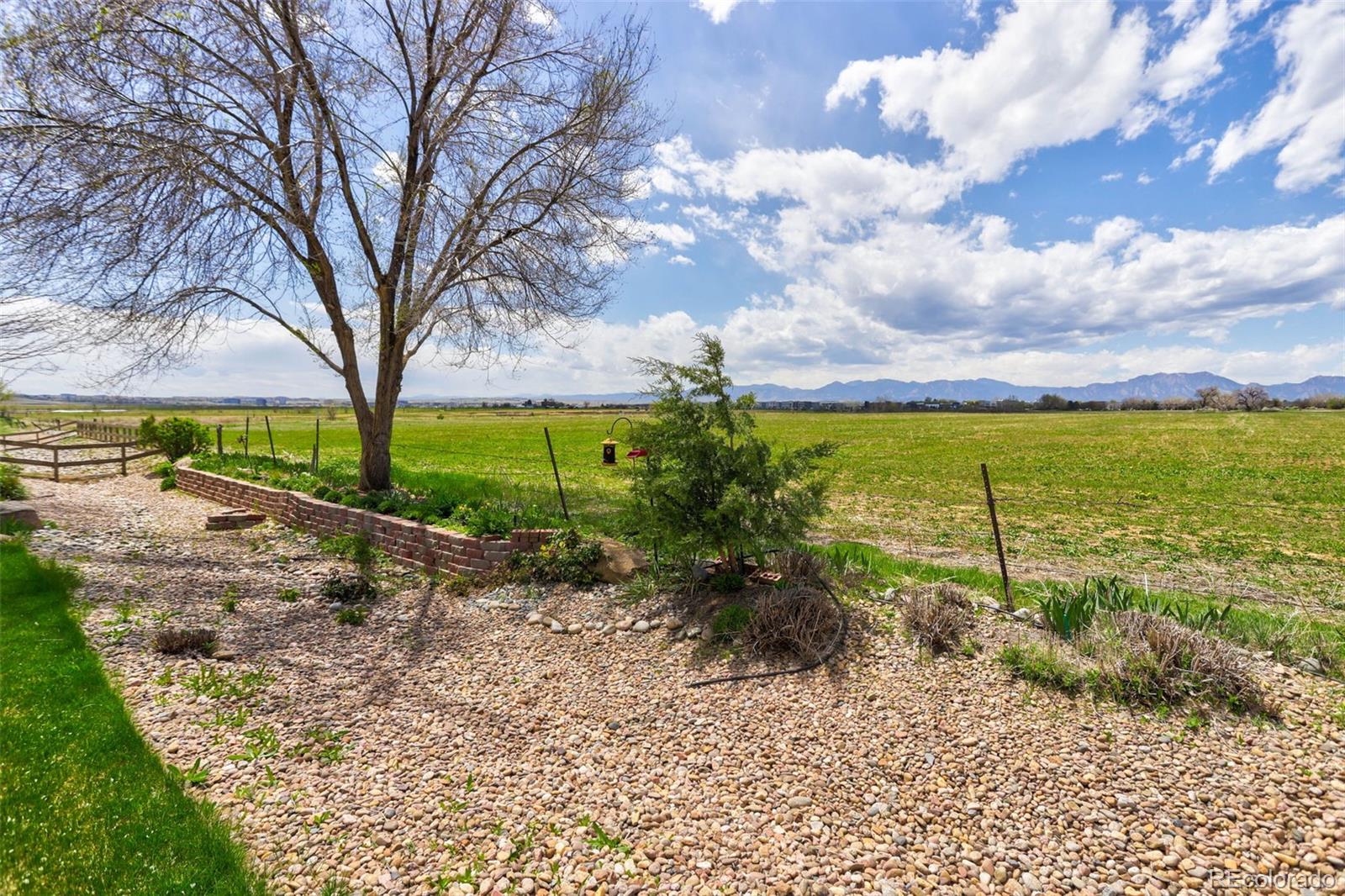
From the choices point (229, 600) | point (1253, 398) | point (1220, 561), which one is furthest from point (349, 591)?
point (1253, 398)

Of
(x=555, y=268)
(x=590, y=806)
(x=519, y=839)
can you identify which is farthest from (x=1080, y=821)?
(x=555, y=268)

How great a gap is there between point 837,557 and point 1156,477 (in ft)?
68.6

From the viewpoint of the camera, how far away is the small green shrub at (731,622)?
523 centimetres

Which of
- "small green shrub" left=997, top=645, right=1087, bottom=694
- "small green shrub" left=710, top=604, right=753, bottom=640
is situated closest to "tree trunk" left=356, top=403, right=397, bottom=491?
"small green shrub" left=710, top=604, right=753, bottom=640

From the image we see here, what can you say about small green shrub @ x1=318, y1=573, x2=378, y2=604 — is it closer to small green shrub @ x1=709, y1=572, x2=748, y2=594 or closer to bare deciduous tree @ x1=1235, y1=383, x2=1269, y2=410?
small green shrub @ x1=709, y1=572, x2=748, y2=594

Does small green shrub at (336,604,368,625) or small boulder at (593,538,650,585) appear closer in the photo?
small green shrub at (336,604,368,625)

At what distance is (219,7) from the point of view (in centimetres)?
822

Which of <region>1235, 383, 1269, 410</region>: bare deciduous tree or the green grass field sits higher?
<region>1235, 383, 1269, 410</region>: bare deciduous tree

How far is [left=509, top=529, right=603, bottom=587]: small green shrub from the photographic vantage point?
6879mm

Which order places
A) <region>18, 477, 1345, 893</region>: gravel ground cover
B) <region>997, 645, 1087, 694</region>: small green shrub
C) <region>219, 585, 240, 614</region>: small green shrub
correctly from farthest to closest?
<region>219, 585, 240, 614</region>: small green shrub, <region>997, 645, 1087, 694</region>: small green shrub, <region>18, 477, 1345, 893</region>: gravel ground cover

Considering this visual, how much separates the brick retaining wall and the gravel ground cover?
177 cm

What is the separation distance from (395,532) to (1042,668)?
26.1 feet

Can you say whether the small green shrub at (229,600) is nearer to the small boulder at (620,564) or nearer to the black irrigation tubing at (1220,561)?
the small boulder at (620,564)

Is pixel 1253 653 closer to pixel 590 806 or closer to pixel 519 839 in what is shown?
pixel 590 806
